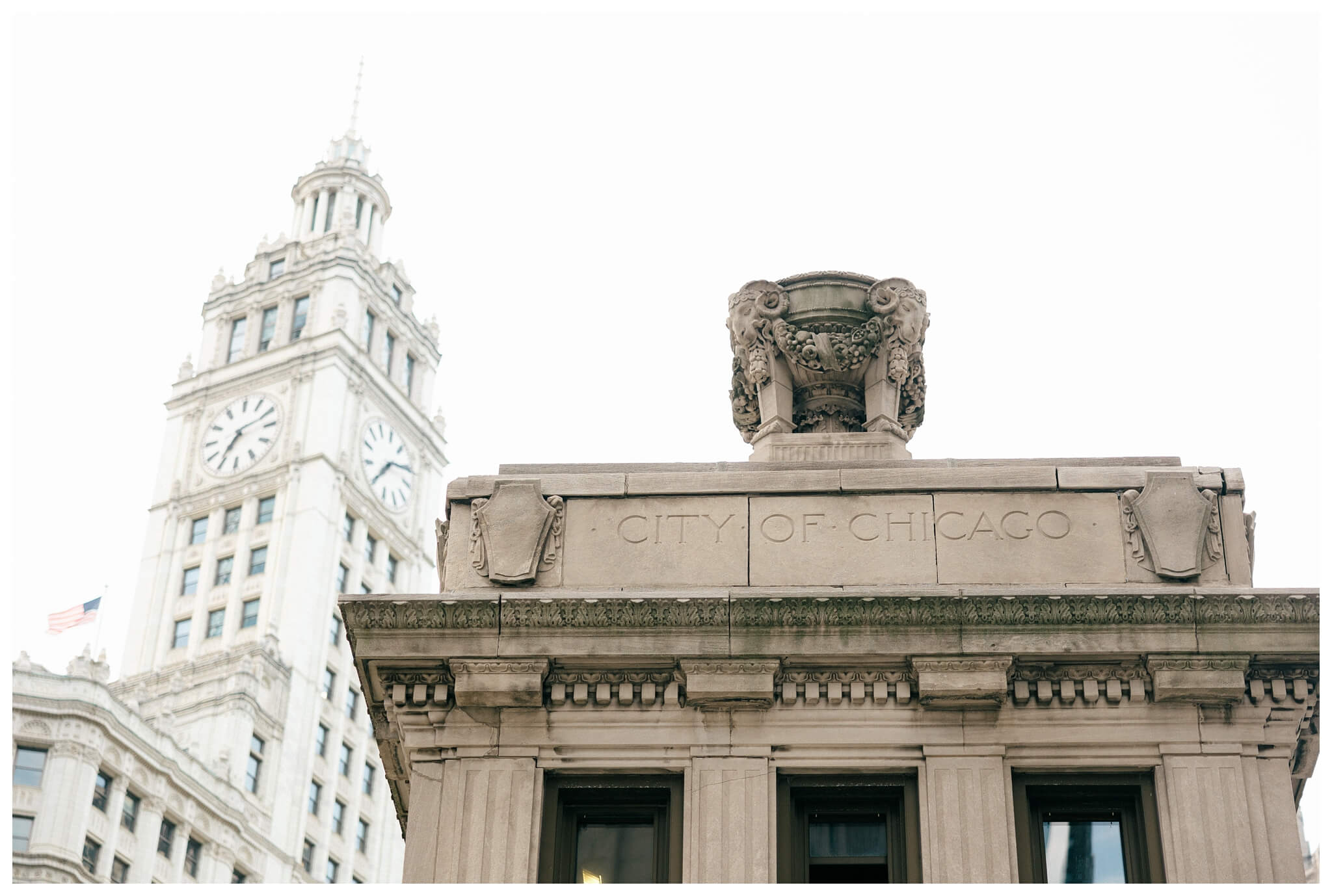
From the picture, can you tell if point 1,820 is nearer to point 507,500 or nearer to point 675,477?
point 507,500

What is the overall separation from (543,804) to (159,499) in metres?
121

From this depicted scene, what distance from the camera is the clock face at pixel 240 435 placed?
134m

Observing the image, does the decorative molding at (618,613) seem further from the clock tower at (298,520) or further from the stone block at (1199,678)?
the clock tower at (298,520)

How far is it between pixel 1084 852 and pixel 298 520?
112170mm

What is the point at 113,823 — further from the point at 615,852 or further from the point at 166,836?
the point at 615,852

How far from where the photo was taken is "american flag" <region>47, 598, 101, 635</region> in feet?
287

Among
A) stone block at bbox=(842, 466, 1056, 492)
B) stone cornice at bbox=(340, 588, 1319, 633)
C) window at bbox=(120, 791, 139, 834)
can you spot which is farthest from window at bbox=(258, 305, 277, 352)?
stone cornice at bbox=(340, 588, 1319, 633)

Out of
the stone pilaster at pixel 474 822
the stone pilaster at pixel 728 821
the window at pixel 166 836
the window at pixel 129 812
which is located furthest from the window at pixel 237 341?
the stone pilaster at pixel 728 821

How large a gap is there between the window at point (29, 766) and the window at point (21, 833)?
9.55 ft

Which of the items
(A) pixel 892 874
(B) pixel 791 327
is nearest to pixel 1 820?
(A) pixel 892 874

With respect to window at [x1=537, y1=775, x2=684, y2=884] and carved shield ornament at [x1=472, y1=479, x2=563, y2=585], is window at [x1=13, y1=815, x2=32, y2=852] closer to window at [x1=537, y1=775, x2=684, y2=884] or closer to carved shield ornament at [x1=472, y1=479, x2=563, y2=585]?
carved shield ornament at [x1=472, y1=479, x2=563, y2=585]

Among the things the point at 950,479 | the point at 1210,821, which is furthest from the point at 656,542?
the point at 1210,821

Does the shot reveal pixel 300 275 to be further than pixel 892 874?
Yes

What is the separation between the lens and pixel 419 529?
137750mm
